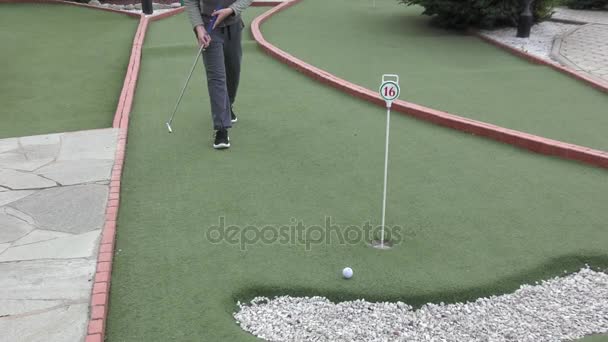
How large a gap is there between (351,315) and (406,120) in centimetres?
316

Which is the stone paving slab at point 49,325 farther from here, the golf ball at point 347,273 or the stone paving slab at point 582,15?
the stone paving slab at point 582,15

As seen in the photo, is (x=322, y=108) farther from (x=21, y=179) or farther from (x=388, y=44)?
(x=388, y=44)

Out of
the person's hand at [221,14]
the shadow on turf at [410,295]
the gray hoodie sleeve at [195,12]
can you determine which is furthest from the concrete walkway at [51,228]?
the person's hand at [221,14]

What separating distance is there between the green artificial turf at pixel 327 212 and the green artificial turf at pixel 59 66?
3.32 ft

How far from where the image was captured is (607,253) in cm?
343

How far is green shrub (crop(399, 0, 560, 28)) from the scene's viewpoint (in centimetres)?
1025

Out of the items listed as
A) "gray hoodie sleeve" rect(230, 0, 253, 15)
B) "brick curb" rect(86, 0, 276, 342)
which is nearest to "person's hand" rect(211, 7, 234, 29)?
"gray hoodie sleeve" rect(230, 0, 253, 15)

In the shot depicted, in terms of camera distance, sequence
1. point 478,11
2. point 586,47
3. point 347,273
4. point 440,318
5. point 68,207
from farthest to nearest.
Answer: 1. point 478,11
2. point 586,47
3. point 68,207
4. point 347,273
5. point 440,318

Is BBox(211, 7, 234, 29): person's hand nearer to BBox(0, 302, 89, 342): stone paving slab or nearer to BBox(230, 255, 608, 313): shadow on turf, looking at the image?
BBox(230, 255, 608, 313): shadow on turf

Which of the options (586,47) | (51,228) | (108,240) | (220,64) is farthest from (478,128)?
(586,47)

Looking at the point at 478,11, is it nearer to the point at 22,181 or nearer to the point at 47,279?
the point at 22,181

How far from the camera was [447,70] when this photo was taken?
26.0 ft

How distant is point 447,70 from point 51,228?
19.2ft

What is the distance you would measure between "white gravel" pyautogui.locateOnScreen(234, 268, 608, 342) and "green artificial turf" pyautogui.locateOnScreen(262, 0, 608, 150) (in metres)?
2.55
